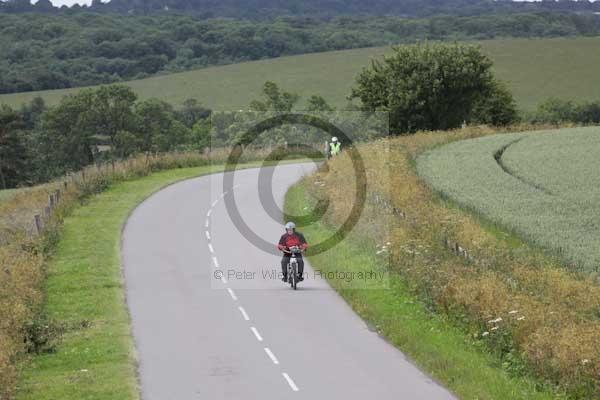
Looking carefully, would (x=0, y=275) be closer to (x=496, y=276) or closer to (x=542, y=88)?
(x=496, y=276)

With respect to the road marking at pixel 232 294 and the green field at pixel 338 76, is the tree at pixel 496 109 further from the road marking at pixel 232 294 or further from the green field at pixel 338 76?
the road marking at pixel 232 294

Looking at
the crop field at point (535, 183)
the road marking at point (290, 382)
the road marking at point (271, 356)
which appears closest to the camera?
the road marking at point (290, 382)

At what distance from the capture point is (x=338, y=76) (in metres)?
152

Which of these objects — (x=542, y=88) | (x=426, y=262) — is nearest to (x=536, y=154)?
(x=426, y=262)

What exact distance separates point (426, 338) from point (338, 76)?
13227cm

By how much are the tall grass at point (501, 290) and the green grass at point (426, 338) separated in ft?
0.91

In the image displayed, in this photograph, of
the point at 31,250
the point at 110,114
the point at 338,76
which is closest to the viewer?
the point at 31,250

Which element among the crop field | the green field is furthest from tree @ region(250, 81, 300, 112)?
the crop field

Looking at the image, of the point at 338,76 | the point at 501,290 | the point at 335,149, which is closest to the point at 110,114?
the point at 335,149

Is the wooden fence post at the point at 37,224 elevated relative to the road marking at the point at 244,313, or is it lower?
elevated

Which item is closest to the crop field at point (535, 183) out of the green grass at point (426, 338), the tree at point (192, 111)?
the green grass at point (426, 338)

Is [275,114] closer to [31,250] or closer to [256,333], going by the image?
[31,250]

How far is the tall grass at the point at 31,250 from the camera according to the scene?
2089 centimetres

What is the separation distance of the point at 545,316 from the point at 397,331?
12.5ft
